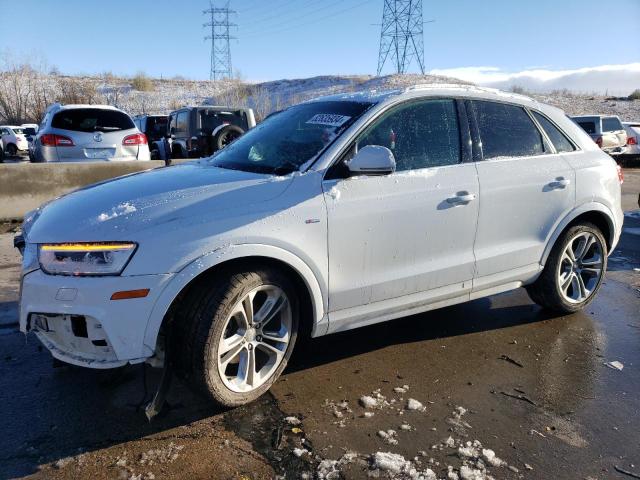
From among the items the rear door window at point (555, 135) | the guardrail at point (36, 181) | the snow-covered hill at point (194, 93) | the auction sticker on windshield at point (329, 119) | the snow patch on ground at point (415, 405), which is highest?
the snow-covered hill at point (194, 93)

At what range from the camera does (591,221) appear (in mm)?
4621

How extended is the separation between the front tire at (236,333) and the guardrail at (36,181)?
561 cm

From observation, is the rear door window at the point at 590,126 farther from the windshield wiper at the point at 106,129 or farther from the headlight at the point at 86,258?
the headlight at the point at 86,258

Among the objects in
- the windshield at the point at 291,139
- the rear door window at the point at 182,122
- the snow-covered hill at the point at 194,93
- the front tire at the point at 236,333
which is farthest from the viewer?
the snow-covered hill at the point at 194,93

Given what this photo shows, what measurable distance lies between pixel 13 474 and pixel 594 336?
4015 mm

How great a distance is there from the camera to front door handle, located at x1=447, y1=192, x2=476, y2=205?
3.60 meters

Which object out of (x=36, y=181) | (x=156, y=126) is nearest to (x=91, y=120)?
(x=36, y=181)

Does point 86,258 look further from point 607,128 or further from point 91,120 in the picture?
point 607,128

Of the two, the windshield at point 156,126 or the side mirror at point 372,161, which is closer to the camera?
the side mirror at point 372,161

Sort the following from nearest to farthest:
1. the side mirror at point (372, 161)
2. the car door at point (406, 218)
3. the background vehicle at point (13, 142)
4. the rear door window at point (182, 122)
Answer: the side mirror at point (372, 161) < the car door at point (406, 218) < the rear door window at point (182, 122) < the background vehicle at point (13, 142)

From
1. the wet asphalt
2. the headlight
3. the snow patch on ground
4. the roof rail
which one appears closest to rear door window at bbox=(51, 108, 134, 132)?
the wet asphalt

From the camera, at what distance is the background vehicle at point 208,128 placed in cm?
1318

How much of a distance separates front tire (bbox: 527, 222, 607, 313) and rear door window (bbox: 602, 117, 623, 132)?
1616 centimetres

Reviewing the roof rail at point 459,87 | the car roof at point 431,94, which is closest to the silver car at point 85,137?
the car roof at point 431,94
